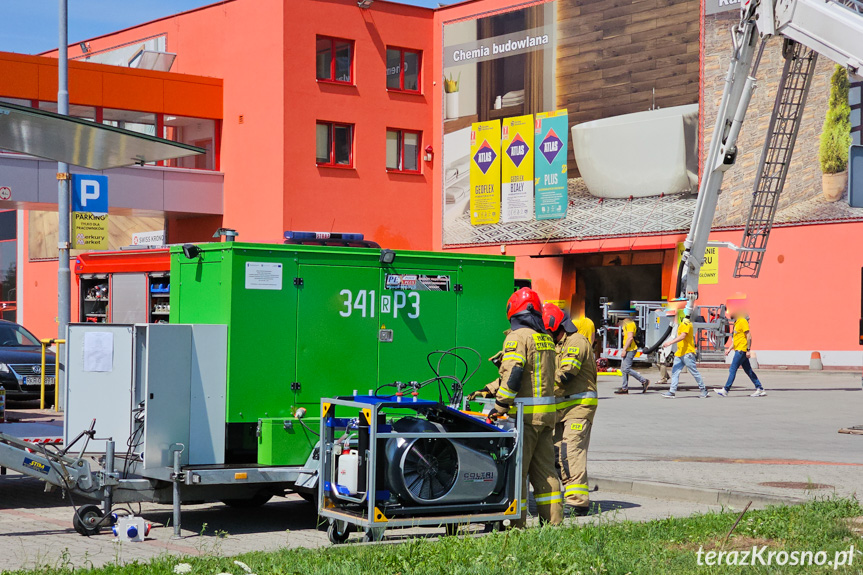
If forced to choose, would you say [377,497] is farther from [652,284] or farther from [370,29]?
[370,29]

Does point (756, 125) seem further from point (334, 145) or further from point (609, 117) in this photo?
point (334, 145)

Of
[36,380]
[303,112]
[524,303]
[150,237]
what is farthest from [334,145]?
[524,303]

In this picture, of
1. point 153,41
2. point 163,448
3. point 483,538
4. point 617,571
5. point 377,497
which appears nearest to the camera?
point 617,571

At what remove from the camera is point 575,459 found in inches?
379

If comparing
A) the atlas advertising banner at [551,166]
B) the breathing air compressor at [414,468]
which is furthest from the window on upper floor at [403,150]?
the breathing air compressor at [414,468]

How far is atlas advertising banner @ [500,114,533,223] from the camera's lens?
118 feet

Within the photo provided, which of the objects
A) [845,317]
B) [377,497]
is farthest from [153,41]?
[377,497]

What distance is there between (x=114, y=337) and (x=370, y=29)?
96.2 feet

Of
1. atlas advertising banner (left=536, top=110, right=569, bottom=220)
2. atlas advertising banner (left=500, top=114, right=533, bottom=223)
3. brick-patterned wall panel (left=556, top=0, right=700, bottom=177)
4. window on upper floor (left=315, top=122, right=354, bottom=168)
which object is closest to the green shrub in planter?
brick-patterned wall panel (left=556, top=0, right=700, bottom=177)

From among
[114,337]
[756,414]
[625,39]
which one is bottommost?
[756,414]

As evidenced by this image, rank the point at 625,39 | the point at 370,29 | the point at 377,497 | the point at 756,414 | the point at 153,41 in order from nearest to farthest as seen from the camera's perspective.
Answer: the point at 377,497
the point at 756,414
the point at 625,39
the point at 370,29
the point at 153,41

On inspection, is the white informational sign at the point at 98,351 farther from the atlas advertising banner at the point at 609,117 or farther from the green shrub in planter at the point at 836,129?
the green shrub in planter at the point at 836,129

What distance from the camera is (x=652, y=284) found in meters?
33.9

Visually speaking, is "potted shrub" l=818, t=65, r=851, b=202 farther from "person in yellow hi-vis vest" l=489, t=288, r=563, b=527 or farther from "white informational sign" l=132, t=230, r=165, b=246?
"person in yellow hi-vis vest" l=489, t=288, r=563, b=527
